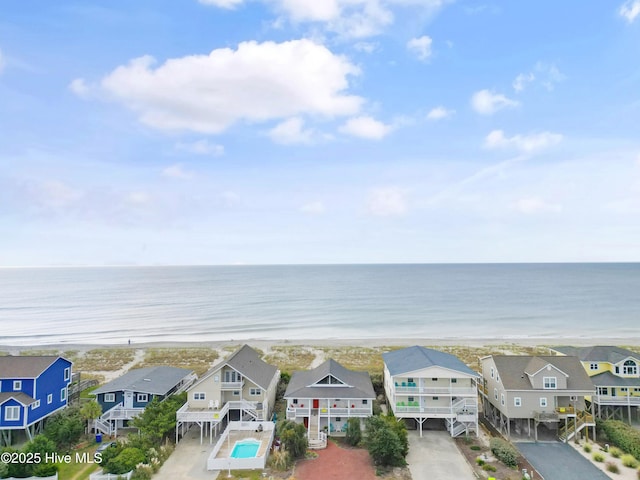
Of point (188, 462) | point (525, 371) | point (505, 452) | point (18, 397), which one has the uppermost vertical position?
point (525, 371)

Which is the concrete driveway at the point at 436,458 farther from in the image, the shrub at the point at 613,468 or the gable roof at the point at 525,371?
the shrub at the point at 613,468

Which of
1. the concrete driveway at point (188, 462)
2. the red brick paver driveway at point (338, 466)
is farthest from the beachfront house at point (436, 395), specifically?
the concrete driveway at point (188, 462)

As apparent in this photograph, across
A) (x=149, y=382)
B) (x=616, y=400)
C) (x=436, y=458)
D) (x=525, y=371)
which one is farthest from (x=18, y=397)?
(x=616, y=400)

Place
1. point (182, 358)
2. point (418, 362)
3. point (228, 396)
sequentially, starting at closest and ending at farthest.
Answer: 1. point (228, 396)
2. point (418, 362)
3. point (182, 358)

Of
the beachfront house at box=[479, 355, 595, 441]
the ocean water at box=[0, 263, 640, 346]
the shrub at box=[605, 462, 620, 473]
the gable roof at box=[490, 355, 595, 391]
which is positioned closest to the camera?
the shrub at box=[605, 462, 620, 473]

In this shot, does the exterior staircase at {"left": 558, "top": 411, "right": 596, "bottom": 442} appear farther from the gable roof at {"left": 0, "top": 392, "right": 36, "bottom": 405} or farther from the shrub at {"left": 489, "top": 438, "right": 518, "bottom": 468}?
the gable roof at {"left": 0, "top": 392, "right": 36, "bottom": 405}

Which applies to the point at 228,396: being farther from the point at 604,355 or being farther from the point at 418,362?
the point at 604,355

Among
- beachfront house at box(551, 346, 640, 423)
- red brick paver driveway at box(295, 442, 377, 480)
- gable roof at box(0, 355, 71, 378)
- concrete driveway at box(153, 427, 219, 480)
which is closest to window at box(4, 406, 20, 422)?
gable roof at box(0, 355, 71, 378)
